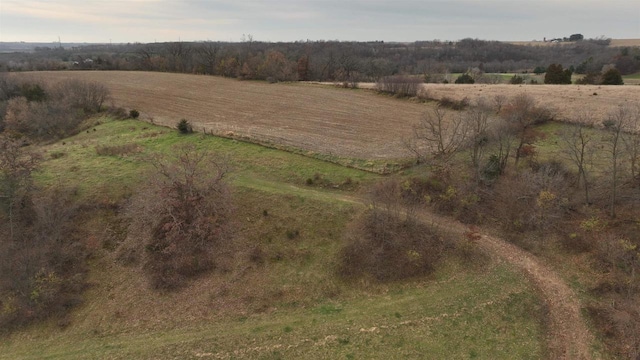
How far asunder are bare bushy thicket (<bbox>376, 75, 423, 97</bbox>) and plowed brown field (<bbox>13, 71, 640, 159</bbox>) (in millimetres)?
2070

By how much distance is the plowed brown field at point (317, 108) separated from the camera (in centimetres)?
4984

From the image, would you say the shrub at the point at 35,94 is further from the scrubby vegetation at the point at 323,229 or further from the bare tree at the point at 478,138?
the bare tree at the point at 478,138

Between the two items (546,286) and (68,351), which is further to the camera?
(546,286)

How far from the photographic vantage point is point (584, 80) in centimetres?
7125

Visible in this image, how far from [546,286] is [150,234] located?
30685 millimetres

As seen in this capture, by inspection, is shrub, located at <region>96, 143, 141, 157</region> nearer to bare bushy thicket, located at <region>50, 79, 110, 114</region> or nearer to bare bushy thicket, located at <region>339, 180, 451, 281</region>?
bare bushy thicket, located at <region>50, 79, 110, 114</region>

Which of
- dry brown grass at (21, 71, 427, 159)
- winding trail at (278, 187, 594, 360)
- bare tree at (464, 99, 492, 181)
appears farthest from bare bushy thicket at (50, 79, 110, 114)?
bare tree at (464, 99, 492, 181)

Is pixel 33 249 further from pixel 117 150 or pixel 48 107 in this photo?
pixel 48 107

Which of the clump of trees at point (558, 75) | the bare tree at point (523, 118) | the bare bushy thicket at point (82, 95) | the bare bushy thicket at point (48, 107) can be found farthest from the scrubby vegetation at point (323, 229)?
the clump of trees at point (558, 75)

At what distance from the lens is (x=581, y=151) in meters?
35.1

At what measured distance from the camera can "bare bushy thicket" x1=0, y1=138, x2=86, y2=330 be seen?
28.7 metres

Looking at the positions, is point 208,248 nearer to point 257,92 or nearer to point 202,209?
point 202,209

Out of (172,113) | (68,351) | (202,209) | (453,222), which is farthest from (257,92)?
(68,351)

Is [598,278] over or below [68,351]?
over
